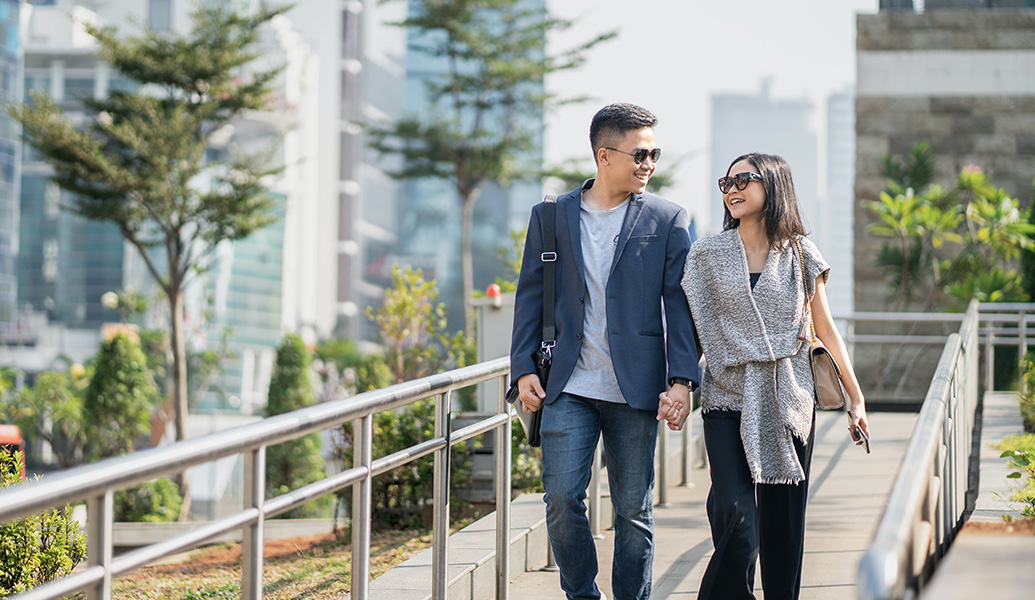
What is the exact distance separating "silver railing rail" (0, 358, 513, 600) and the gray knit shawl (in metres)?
0.79

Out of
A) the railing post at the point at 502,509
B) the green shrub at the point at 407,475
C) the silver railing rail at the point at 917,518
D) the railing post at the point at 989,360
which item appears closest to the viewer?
the silver railing rail at the point at 917,518

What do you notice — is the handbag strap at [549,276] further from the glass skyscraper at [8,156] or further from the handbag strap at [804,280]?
the glass skyscraper at [8,156]

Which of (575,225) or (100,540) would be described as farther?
(575,225)

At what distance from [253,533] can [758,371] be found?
4.93 feet

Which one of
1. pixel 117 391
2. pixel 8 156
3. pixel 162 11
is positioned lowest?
pixel 117 391

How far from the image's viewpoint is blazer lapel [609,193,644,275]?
11.0 feet

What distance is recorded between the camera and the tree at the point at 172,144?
23.5m

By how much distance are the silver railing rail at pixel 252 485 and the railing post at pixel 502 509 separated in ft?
0.10

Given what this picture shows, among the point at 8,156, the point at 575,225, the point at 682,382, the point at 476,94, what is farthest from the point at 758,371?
the point at 8,156

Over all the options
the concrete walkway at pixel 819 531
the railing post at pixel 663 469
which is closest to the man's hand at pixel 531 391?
the concrete walkway at pixel 819 531

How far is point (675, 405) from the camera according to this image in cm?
327

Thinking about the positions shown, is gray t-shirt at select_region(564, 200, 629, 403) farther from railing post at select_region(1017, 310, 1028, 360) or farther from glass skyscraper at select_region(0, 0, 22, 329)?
glass skyscraper at select_region(0, 0, 22, 329)

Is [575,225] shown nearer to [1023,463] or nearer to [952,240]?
[1023,463]

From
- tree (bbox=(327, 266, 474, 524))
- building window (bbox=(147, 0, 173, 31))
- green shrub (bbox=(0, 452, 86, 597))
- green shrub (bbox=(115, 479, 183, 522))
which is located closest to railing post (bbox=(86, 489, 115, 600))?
tree (bbox=(327, 266, 474, 524))
